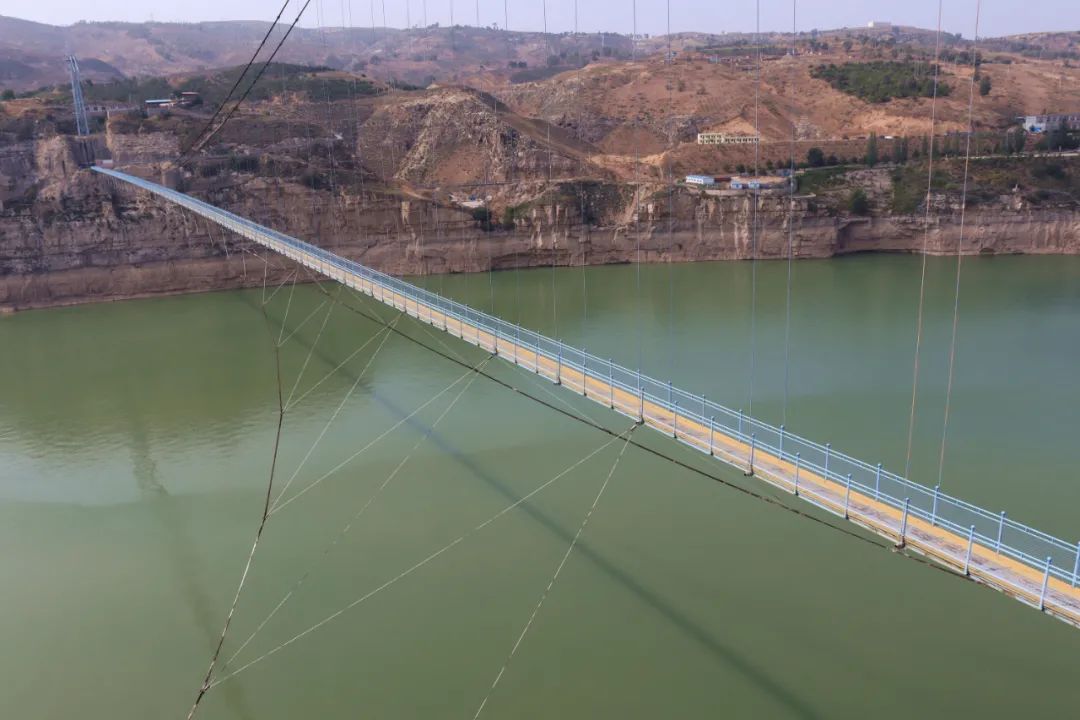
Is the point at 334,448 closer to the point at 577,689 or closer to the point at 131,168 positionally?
the point at 577,689

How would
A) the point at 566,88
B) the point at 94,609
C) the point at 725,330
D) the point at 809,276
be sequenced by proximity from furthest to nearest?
the point at 566,88, the point at 809,276, the point at 725,330, the point at 94,609

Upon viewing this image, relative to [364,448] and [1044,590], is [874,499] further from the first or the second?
[364,448]

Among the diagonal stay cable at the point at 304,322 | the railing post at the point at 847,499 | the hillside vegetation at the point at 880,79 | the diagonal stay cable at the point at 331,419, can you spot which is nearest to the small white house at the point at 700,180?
the diagonal stay cable at the point at 304,322

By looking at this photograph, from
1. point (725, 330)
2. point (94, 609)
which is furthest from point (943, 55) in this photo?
point (94, 609)

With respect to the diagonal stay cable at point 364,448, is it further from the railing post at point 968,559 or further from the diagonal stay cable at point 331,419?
the railing post at point 968,559

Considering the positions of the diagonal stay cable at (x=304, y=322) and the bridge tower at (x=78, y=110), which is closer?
the diagonal stay cable at (x=304, y=322)

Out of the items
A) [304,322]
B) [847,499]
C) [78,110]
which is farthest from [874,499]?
[78,110]

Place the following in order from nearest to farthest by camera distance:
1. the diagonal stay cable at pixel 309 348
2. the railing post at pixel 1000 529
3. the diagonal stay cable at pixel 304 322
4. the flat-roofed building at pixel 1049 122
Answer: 1. the railing post at pixel 1000 529
2. the diagonal stay cable at pixel 309 348
3. the diagonal stay cable at pixel 304 322
4. the flat-roofed building at pixel 1049 122

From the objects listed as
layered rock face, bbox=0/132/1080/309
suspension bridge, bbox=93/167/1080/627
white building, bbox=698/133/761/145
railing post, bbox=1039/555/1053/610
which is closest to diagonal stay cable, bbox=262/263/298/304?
layered rock face, bbox=0/132/1080/309
